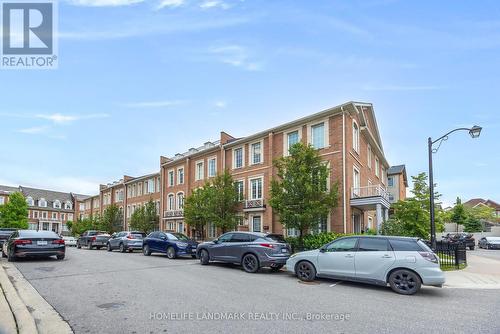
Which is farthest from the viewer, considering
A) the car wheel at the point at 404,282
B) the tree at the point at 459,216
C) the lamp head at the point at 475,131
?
the tree at the point at 459,216

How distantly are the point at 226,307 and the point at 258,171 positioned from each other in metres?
20.0

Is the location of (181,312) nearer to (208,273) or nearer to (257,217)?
(208,273)

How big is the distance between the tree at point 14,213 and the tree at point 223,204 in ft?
192

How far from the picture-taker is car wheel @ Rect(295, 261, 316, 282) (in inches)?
446

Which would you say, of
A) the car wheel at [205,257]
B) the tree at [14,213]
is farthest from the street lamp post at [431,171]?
the tree at [14,213]

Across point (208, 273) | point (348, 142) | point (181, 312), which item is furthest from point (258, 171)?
point (181, 312)

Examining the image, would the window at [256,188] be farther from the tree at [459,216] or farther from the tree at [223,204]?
the tree at [459,216]

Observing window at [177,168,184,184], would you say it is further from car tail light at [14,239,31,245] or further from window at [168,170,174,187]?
car tail light at [14,239,31,245]

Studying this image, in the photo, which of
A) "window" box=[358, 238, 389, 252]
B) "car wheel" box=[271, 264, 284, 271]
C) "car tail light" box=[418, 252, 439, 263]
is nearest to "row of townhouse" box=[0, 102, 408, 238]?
"car wheel" box=[271, 264, 284, 271]

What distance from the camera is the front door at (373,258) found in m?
9.97

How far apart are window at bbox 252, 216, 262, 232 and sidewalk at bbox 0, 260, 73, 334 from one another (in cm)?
1828

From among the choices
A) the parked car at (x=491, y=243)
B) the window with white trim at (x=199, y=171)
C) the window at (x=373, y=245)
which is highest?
the window with white trim at (x=199, y=171)

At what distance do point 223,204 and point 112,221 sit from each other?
1083 inches

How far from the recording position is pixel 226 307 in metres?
7.36
